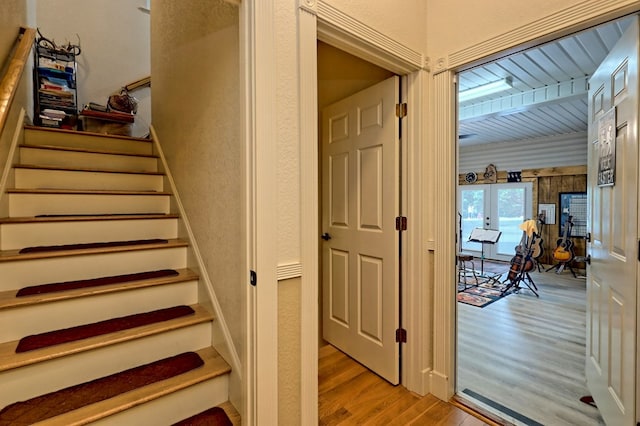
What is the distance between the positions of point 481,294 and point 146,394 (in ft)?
15.2

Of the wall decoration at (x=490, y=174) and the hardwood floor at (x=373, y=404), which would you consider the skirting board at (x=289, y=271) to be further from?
the wall decoration at (x=490, y=174)

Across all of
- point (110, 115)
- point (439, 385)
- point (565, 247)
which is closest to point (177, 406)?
point (439, 385)

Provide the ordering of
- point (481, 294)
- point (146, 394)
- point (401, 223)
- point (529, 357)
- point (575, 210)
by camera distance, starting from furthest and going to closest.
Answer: point (575, 210) → point (481, 294) → point (529, 357) → point (401, 223) → point (146, 394)

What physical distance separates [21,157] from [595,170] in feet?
13.1

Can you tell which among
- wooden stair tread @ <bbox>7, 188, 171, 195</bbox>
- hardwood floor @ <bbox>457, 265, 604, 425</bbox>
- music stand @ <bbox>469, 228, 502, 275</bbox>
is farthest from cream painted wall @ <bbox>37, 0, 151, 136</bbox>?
music stand @ <bbox>469, 228, 502, 275</bbox>

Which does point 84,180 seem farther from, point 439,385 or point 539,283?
point 539,283

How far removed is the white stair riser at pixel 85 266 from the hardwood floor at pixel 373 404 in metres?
1.33

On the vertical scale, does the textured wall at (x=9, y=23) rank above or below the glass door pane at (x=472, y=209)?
above

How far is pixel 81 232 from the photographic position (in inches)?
79.4

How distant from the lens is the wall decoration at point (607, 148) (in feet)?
5.53

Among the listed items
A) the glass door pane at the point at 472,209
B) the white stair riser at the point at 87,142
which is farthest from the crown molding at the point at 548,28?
the glass door pane at the point at 472,209

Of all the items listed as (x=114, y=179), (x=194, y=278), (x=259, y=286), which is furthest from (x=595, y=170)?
(x=114, y=179)

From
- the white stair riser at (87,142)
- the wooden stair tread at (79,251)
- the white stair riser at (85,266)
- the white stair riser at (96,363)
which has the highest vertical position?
the white stair riser at (87,142)

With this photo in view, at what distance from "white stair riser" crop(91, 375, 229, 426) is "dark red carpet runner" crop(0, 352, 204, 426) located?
96mm
